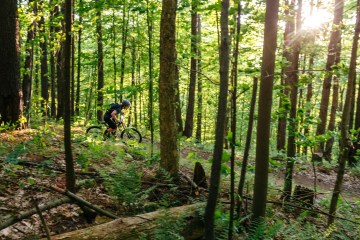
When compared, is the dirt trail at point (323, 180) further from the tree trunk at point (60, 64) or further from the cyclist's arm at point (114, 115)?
the tree trunk at point (60, 64)

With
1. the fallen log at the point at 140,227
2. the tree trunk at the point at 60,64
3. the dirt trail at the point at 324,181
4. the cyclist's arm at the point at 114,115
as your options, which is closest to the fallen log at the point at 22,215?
the fallen log at the point at 140,227

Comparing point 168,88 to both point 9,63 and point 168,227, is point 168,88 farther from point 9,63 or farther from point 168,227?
point 9,63

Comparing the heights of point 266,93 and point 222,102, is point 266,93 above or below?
above

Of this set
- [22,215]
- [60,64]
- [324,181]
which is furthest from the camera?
[324,181]

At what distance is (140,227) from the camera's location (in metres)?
4.19

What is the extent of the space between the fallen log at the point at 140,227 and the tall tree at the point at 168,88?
1565 mm

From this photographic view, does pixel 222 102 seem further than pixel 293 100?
No

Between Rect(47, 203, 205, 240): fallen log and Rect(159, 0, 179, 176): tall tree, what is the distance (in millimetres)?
1565

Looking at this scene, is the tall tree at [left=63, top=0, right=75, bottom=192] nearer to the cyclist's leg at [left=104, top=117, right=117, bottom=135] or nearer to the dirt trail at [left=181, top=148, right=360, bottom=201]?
the cyclist's leg at [left=104, top=117, right=117, bottom=135]

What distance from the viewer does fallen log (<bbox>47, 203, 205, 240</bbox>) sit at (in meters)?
3.86

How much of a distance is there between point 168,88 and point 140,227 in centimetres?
282

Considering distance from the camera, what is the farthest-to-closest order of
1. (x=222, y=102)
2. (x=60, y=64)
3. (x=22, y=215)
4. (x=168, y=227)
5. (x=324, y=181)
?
(x=324, y=181) < (x=60, y=64) < (x=168, y=227) < (x=22, y=215) < (x=222, y=102)

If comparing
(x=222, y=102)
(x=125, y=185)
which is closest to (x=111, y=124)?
(x=125, y=185)

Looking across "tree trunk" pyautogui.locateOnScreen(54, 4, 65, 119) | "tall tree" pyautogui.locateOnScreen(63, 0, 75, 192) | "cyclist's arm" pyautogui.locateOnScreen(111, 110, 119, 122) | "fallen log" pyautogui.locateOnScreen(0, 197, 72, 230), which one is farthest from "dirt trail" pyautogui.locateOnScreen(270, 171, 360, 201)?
"tree trunk" pyautogui.locateOnScreen(54, 4, 65, 119)
